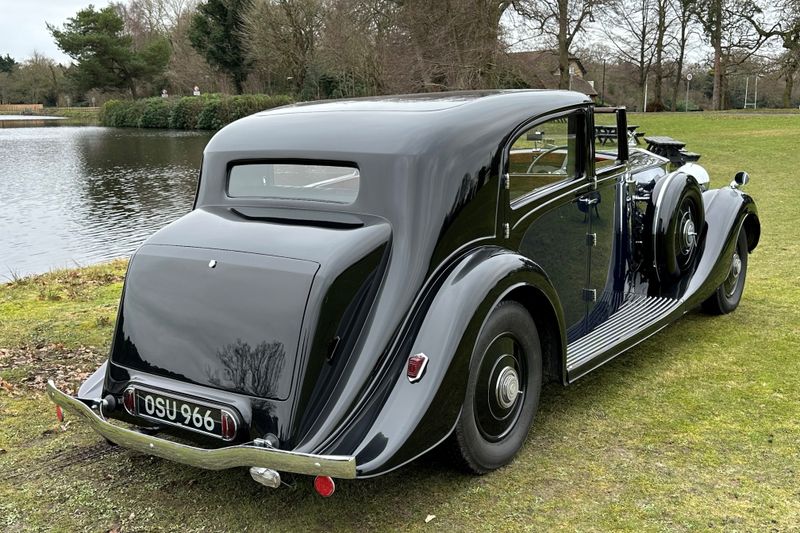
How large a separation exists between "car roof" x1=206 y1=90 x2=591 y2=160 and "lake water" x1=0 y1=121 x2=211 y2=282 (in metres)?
6.81

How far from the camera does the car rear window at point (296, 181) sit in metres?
3.14

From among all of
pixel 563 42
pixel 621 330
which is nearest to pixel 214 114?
pixel 563 42

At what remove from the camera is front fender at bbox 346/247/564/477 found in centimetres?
249

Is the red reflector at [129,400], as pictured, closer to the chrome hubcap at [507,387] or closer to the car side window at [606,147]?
the chrome hubcap at [507,387]

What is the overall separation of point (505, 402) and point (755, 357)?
220 centimetres

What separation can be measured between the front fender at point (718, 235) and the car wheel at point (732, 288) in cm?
18

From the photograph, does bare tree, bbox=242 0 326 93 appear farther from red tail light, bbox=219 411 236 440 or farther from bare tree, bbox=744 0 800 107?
red tail light, bbox=219 411 236 440

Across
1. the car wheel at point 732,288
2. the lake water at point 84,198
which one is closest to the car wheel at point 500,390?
the car wheel at point 732,288

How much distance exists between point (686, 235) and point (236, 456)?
3.46 m

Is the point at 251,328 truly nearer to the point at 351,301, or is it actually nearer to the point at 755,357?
the point at 351,301

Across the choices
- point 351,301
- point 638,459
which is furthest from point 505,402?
point 351,301

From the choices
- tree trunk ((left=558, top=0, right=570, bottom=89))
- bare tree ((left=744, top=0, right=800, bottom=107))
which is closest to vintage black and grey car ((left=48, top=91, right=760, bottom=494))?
tree trunk ((left=558, top=0, right=570, bottom=89))

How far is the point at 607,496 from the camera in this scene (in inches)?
111

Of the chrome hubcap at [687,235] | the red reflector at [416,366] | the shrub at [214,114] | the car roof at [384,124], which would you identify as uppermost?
the shrub at [214,114]
